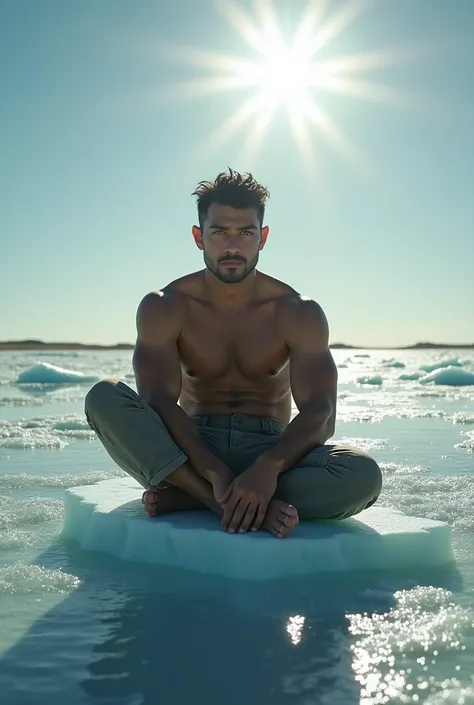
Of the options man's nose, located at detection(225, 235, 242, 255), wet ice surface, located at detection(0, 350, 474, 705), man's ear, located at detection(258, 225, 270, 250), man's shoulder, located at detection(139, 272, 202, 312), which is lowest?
wet ice surface, located at detection(0, 350, 474, 705)

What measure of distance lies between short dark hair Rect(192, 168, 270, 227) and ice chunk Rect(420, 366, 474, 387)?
49.7 feet

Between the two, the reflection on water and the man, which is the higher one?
the man

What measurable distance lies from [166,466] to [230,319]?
2.39ft

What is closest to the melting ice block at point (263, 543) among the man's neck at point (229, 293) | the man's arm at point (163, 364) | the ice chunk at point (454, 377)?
the man's arm at point (163, 364)

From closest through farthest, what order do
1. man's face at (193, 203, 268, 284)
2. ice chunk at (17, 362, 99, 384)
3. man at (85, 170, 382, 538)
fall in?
man at (85, 170, 382, 538) → man's face at (193, 203, 268, 284) → ice chunk at (17, 362, 99, 384)

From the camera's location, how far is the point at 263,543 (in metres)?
2.26

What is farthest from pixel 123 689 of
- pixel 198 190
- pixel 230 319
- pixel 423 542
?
pixel 198 190

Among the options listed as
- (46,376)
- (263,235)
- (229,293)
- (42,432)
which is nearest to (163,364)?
(229,293)

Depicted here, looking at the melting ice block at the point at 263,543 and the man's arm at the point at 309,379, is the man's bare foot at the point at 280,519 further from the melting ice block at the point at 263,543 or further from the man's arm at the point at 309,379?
the man's arm at the point at 309,379

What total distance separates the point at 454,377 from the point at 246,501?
16.0 meters

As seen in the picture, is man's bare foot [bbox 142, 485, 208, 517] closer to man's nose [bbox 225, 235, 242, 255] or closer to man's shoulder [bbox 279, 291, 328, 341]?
man's shoulder [bbox 279, 291, 328, 341]

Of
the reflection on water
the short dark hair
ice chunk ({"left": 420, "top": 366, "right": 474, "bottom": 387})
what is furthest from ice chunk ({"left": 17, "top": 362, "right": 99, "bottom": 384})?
the reflection on water

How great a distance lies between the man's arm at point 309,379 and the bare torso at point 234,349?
0.28 feet

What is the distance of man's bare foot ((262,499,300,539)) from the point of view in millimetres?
2318
